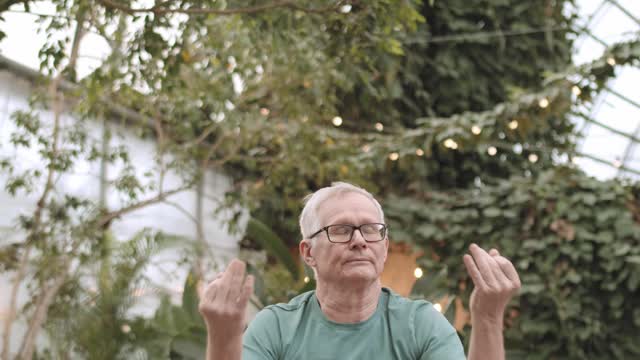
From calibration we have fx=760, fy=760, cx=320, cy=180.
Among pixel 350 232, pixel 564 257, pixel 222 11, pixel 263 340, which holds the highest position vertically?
pixel 222 11

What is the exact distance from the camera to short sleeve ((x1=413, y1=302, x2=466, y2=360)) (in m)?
1.53

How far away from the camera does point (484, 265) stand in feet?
4.69

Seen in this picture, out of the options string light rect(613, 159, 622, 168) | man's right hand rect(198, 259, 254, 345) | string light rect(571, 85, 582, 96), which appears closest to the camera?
man's right hand rect(198, 259, 254, 345)

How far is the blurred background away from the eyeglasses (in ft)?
5.41

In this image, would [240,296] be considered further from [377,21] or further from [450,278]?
[450,278]

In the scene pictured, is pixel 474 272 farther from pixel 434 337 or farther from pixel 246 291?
pixel 246 291

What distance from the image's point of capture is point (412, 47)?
7.50m

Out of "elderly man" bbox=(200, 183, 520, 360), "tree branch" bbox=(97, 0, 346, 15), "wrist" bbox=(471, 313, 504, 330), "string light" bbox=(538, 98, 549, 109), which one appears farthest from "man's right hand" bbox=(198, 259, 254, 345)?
"string light" bbox=(538, 98, 549, 109)

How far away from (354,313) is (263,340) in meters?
0.20

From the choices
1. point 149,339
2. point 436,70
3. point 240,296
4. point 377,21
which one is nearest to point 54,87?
point 149,339

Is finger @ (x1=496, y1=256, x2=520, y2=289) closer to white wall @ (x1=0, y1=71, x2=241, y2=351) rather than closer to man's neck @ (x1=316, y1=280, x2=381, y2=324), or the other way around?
man's neck @ (x1=316, y1=280, x2=381, y2=324)

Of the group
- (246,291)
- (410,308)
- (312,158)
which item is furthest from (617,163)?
(246,291)

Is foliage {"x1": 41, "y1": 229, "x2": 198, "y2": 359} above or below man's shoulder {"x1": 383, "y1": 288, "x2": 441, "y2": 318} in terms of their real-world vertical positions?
above

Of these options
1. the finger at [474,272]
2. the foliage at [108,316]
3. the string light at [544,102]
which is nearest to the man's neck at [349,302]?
the finger at [474,272]
